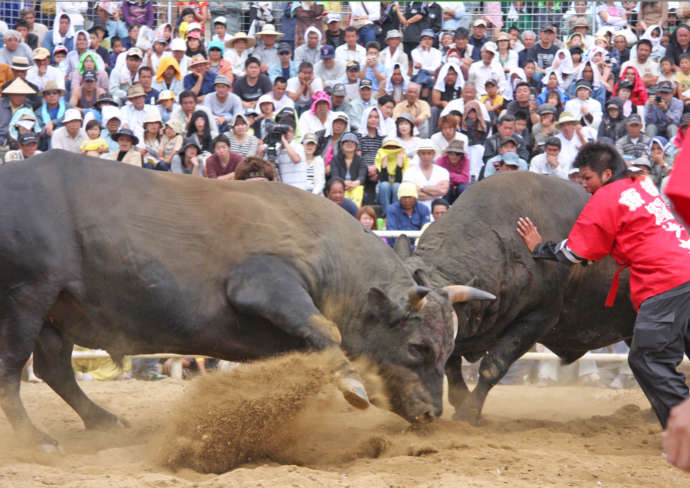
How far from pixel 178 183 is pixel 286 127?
5.60 meters

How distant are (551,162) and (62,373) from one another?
7.70 meters

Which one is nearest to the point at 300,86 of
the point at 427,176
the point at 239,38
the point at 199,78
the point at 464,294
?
the point at 199,78

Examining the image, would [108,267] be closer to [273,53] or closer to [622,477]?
[622,477]

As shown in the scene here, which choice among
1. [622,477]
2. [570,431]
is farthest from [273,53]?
[622,477]

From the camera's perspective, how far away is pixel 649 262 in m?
5.59

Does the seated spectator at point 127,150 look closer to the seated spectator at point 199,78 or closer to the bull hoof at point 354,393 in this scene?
the seated spectator at point 199,78

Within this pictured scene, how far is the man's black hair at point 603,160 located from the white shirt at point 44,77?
979 cm

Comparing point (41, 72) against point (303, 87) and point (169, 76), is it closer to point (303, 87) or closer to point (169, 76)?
point (169, 76)

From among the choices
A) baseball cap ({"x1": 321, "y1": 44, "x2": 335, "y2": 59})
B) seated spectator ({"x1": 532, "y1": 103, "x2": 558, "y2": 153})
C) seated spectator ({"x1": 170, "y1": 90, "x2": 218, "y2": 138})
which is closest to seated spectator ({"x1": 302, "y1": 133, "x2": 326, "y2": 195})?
seated spectator ({"x1": 170, "y1": 90, "x2": 218, "y2": 138})

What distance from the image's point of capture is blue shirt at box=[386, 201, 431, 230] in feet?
33.8

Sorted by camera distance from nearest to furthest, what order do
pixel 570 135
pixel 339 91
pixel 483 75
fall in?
pixel 570 135 → pixel 339 91 → pixel 483 75

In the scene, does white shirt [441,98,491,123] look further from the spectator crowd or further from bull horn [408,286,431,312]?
bull horn [408,286,431,312]

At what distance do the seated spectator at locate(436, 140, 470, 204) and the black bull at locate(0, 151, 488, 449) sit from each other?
546 cm

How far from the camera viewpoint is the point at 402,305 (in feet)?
19.7
